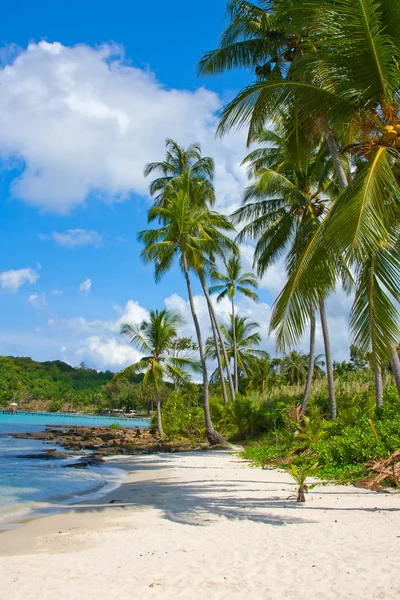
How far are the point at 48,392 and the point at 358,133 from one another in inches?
4052

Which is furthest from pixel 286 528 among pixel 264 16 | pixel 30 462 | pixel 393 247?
pixel 30 462

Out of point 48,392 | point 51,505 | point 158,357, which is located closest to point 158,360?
point 158,357

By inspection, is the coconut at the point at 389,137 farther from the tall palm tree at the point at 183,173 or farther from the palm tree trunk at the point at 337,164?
the tall palm tree at the point at 183,173

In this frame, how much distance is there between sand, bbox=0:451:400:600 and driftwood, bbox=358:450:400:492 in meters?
0.23

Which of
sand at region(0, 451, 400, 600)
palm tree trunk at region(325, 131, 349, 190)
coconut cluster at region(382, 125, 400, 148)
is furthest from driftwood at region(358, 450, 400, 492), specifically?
coconut cluster at region(382, 125, 400, 148)

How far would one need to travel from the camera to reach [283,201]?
58.2 feet

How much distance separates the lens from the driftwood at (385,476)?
8.07 meters

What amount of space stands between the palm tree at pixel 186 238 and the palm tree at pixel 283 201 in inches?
76.5

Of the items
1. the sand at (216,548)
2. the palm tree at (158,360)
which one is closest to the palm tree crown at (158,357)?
the palm tree at (158,360)

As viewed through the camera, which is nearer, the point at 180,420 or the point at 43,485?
the point at 43,485

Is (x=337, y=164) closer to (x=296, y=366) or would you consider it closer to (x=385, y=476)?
Answer: (x=385, y=476)

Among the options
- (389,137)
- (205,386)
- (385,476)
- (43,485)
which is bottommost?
(43,485)

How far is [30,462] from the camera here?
20188mm

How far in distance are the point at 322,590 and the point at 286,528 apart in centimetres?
225
